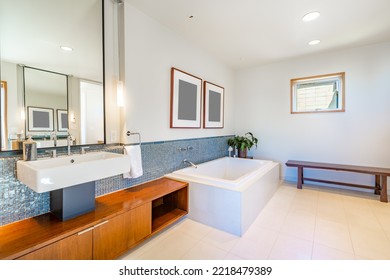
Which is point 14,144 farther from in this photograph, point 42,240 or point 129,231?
point 129,231

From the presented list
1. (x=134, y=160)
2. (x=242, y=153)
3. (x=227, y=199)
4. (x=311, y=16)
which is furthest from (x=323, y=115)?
(x=134, y=160)

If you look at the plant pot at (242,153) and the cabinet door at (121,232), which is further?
the plant pot at (242,153)

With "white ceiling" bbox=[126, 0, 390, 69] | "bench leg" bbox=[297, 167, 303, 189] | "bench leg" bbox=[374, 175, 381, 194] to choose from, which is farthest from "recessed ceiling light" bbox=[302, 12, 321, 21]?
"bench leg" bbox=[374, 175, 381, 194]

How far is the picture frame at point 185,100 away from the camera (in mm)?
2699

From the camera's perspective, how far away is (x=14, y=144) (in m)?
1.43

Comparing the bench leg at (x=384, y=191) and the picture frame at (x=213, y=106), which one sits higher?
the picture frame at (x=213, y=106)

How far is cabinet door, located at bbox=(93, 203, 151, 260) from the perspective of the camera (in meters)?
1.44

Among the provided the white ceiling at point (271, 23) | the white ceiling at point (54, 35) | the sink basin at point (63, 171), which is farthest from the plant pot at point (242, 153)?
the white ceiling at point (54, 35)

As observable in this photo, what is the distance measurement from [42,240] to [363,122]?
14.6 feet

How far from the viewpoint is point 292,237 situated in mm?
1963

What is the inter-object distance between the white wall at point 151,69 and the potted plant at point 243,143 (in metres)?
1.29

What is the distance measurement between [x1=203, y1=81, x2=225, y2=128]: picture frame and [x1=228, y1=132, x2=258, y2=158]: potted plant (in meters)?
0.45

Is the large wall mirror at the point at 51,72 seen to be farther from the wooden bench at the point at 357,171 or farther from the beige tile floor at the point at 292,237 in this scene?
the wooden bench at the point at 357,171
